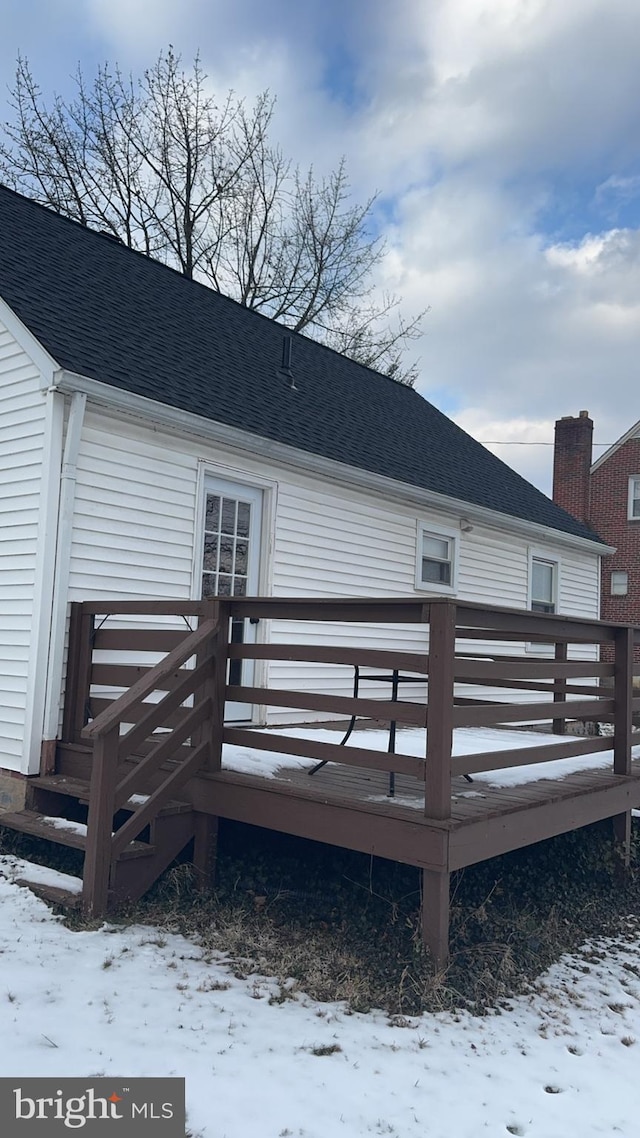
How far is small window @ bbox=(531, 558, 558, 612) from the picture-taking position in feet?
40.2

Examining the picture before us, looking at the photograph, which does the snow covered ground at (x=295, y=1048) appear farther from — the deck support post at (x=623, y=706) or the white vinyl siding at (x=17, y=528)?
the deck support post at (x=623, y=706)

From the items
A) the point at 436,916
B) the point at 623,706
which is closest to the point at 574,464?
the point at 623,706

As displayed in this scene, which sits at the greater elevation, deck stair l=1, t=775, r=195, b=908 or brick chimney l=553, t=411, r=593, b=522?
brick chimney l=553, t=411, r=593, b=522

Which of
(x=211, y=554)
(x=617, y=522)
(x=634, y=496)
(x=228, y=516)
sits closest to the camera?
(x=211, y=554)

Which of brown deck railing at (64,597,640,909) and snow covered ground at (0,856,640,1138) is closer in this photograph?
snow covered ground at (0,856,640,1138)

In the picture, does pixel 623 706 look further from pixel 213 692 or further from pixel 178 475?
pixel 178 475

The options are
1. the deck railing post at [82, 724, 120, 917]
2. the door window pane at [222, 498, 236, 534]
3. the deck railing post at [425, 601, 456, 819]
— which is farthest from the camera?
the door window pane at [222, 498, 236, 534]

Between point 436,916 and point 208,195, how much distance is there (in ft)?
66.7

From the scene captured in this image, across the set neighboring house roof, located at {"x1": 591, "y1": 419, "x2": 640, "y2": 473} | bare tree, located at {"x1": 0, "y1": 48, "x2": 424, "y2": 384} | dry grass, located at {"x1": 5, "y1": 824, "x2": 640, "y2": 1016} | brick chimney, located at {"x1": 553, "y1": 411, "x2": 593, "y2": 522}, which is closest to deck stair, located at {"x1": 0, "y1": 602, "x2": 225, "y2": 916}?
dry grass, located at {"x1": 5, "y1": 824, "x2": 640, "y2": 1016}

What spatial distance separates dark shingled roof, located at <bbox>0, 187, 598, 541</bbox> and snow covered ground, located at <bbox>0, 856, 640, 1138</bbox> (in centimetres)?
380

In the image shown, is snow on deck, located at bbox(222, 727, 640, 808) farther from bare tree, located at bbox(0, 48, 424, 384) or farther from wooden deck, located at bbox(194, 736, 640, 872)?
bare tree, located at bbox(0, 48, 424, 384)

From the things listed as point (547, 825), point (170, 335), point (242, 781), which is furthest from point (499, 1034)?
point (170, 335)

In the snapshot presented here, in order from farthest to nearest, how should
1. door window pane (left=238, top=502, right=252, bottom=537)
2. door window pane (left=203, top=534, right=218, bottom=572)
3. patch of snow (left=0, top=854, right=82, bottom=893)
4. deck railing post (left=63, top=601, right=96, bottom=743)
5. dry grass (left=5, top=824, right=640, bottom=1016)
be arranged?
door window pane (left=238, top=502, right=252, bottom=537), door window pane (left=203, top=534, right=218, bottom=572), deck railing post (left=63, top=601, right=96, bottom=743), patch of snow (left=0, top=854, right=82, bottom=893), dry grass (left=5, top=824, right=640, bottom=1016)

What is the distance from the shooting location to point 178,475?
668 centimetres
